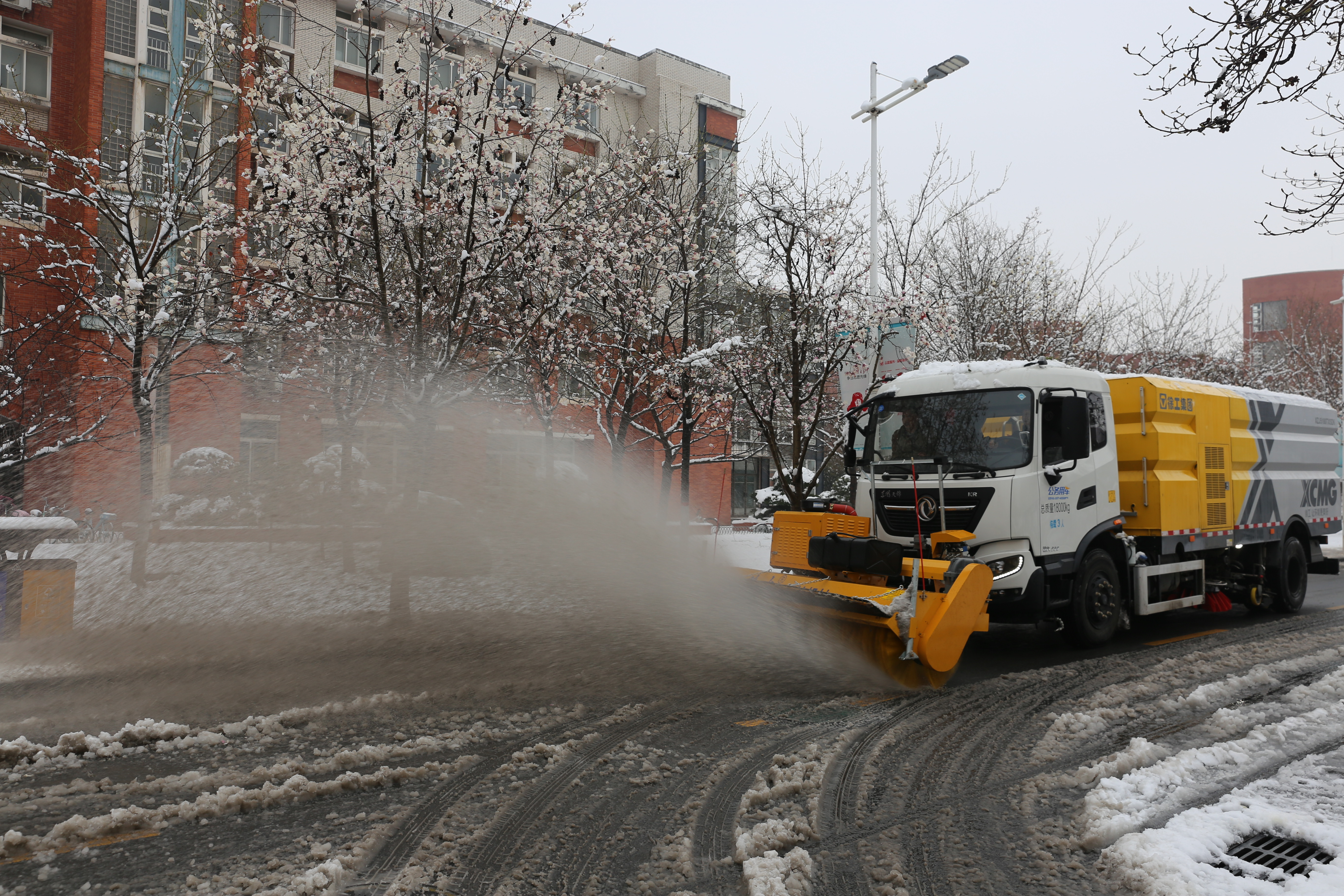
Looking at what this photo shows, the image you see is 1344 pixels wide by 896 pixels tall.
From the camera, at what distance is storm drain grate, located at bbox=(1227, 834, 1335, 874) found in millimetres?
3744

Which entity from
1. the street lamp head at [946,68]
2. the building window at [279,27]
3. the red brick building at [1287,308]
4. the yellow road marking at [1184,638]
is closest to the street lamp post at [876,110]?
the street lamp head at [946,68]

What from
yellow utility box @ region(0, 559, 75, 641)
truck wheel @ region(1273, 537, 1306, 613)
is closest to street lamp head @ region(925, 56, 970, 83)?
truck wheel @ region(1273, 537, 1306, 613)

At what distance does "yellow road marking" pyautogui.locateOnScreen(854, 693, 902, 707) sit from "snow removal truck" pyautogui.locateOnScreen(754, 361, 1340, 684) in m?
0.23

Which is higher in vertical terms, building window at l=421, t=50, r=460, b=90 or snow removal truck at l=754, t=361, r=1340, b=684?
building window at l=421, t=50, r=460, b=90

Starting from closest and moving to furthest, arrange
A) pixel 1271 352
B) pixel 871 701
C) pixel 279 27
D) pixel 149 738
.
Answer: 1. pixel 149 738
2. pixel 871 701
3. pixel 279 27
4. pixel 1271 352

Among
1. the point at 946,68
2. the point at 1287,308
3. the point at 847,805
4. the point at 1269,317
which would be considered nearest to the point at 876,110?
the point at 946,68

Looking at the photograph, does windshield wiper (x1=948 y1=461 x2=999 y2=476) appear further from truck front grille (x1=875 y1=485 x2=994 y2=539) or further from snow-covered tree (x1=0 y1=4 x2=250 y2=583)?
snow-covered tree (x1=0 y1=4 x2=250 y2=583)

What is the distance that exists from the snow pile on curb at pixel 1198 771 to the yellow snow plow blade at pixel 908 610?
5.44ft

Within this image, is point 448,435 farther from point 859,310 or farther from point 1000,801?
point 1000,801

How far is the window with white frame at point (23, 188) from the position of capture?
34.7 feet

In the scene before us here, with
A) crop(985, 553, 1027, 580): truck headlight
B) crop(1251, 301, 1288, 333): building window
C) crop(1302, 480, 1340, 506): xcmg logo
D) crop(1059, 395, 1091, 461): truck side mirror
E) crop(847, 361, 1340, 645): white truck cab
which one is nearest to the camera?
crop(985, 553, 1027, 580): truck headlight

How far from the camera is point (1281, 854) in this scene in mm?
3887

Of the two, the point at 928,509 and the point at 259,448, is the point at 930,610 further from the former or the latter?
the point at 259,448

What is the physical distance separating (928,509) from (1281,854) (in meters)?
4.37
